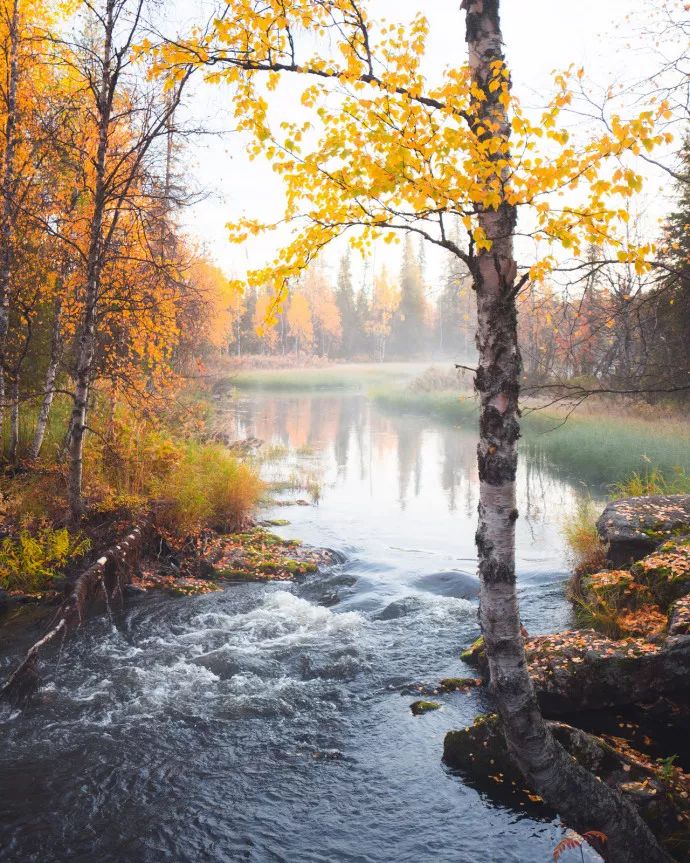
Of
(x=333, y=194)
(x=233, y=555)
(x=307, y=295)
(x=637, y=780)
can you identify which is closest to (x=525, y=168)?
(x=333, y=194)

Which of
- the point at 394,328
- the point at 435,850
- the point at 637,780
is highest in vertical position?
the point at 394,328

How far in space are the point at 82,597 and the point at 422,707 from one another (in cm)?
424

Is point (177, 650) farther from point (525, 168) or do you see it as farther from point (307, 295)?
point (307, 295)

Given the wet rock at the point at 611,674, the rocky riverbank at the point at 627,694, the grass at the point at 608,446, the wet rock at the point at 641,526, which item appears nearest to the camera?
the rocky riverbank at the point at 627,694

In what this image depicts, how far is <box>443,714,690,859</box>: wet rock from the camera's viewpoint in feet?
14.1

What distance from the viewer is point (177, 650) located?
7.50m

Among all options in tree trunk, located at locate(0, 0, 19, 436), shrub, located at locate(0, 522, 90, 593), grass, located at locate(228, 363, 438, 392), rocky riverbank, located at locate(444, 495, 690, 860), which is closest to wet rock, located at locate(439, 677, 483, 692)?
rocky riverbank, located at locate(444, 495, 690, 860)

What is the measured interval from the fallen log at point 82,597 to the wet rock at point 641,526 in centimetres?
666

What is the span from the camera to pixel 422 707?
6340 millimetres

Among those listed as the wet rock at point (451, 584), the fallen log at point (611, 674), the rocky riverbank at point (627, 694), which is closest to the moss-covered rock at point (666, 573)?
the rocky riverbank at point (627, 694)

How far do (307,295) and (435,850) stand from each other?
79615 mm

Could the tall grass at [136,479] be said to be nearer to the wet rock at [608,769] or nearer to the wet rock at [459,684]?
the wet rock at [459,684]

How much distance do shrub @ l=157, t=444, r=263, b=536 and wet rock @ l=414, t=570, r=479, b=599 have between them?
3.97 metres

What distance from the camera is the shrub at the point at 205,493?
10.6m
